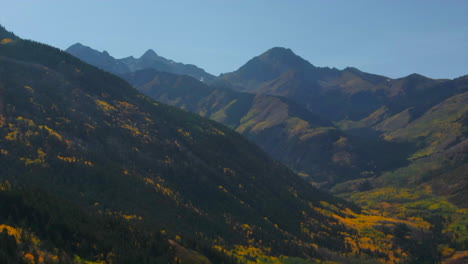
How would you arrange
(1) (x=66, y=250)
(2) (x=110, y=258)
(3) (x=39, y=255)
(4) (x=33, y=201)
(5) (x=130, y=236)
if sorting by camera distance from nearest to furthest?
(3) (x=39, y=255) → (1) (x=66, y=250) → (2) (x=110, y=258) → (4) (x=33, y=201) → (5) (x=130, y=236)

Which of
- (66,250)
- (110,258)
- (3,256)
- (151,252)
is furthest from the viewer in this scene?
(151,252)

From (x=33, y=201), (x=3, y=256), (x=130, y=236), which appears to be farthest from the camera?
(x=130, y=236)

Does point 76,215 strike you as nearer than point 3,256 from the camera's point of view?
No

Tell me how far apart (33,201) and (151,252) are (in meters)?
47.1

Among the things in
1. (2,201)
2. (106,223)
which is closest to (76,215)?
(106,223)

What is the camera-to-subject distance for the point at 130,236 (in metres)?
174

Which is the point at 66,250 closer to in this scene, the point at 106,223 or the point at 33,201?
the point at 33,201

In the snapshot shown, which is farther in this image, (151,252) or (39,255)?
(151,252)

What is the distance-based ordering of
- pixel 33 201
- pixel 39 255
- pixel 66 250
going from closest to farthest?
pixel 39 255
pixel 66 250
pixel 33 201

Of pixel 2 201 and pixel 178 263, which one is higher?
pixel 2 201

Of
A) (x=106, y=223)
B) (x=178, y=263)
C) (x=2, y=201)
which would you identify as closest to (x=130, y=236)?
(x=106, y=223)

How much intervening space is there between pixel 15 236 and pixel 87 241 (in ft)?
89.2

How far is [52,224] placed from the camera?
140 metres

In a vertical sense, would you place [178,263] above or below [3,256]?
below
